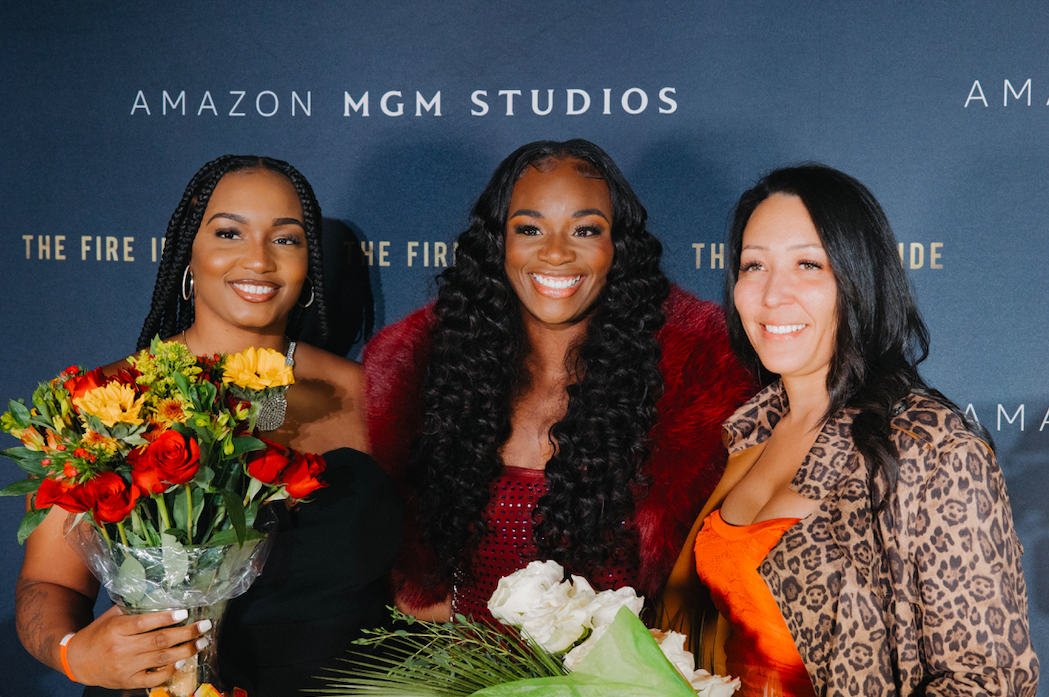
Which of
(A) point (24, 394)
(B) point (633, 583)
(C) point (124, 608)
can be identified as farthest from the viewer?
(A) point (24, 394)

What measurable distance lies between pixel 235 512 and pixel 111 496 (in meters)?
0.20

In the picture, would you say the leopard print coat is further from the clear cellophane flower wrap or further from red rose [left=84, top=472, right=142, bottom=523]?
red rose [left=84, top=472, right=142, bottom=523]

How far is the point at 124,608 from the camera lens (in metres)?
1.48

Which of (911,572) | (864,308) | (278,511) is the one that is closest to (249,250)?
(278,511)

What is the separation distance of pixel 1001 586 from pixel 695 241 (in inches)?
57.6

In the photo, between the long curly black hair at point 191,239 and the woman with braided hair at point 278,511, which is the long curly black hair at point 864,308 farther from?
the long curly black hair at point 191,239

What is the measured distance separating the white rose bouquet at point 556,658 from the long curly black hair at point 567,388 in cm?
84

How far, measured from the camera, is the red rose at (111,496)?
1296mm

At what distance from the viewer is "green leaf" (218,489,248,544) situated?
138cm

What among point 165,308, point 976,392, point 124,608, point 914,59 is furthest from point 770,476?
point 165,308

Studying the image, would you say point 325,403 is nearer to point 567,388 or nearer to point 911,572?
point 567,388

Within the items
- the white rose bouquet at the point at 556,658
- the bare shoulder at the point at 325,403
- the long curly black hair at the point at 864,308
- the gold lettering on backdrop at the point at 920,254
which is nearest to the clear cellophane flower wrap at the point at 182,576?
the white rose bouquet at the point at 556,658

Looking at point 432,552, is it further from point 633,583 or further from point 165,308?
point 165,308

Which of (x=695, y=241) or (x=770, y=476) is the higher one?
(x=695, y=241)
